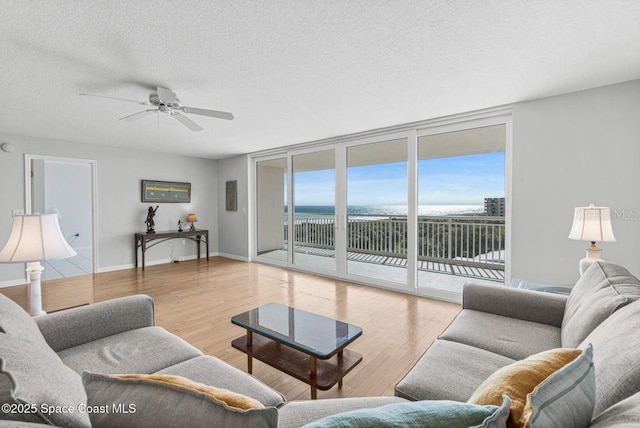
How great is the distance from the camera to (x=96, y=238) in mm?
4902

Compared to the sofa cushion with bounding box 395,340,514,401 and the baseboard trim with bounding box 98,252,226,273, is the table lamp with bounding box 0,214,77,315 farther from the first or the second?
the baseboard trim with bounding box 98,252,226,273

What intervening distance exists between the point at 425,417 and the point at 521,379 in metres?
0.33

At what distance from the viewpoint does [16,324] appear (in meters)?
1.06

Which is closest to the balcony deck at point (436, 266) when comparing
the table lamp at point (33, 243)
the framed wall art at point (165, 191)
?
the framed wall art at point (165, 191)

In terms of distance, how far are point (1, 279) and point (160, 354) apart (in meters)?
4.69

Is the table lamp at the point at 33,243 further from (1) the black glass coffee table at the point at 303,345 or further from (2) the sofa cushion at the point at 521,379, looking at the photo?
(2) the sofa cushion at the point at 521,379

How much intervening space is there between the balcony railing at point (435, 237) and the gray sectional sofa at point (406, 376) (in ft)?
7.43

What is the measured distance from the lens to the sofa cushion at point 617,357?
711mm

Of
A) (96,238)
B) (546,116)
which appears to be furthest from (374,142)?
(96,238)

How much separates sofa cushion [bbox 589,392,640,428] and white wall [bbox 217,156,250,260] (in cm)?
573

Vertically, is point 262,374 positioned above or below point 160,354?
below

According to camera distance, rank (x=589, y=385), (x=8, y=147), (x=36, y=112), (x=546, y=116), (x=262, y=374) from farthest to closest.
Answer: (x=8, y=147)
(x=36, y=112)
(x=546, y=116)
(x=262, y=374)
(x=589, y=385)

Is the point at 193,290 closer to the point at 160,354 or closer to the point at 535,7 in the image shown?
the point at 160,354

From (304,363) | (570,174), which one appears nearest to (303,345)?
(304,363)
